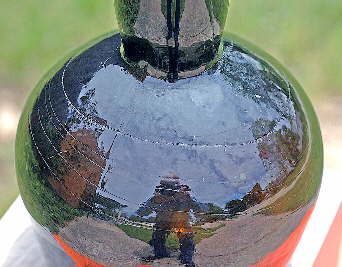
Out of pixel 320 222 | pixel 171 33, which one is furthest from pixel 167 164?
pixel 320 222

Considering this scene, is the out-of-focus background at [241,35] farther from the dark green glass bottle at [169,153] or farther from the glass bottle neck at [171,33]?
the glass bottle neck at [171,33]

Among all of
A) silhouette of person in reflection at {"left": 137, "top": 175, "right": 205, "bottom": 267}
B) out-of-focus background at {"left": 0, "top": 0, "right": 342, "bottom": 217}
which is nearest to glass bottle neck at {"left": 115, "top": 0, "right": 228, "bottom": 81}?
silhouette of person in reflection at {"left": 137, "top": 175, "right": 205, "bottom": 267}

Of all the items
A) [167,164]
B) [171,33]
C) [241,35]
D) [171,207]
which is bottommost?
[171,207]

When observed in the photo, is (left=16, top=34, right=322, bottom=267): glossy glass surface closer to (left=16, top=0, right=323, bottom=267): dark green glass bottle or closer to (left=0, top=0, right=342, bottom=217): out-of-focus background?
(left=16, top=0, right=323, bottom=267): dark green glass bottle

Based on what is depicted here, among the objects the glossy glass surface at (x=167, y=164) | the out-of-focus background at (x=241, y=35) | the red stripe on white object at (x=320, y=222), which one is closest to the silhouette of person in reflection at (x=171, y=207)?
the glossy glass surface at (x=167, y=164)

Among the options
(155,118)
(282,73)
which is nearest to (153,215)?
(155,118)

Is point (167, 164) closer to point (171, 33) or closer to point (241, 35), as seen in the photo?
point (171, 33)

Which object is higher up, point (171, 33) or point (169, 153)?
point (171, 33)
